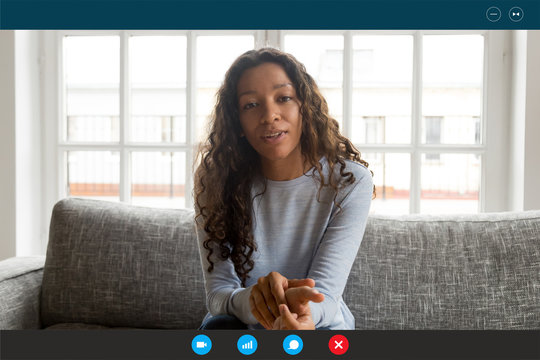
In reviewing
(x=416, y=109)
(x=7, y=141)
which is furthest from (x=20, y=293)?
(x=416, y=109)

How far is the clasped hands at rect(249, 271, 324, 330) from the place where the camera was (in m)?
0.47

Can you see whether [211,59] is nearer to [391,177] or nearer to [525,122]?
[391,177]

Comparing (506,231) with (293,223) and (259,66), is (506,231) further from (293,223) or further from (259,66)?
(259,66)

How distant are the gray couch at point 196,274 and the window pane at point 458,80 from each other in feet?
1.18

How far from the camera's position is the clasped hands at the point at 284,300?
47 centimetres

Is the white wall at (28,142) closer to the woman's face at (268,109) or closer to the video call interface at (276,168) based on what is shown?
the video call interface at (276,168)

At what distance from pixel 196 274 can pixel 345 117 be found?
0.61m

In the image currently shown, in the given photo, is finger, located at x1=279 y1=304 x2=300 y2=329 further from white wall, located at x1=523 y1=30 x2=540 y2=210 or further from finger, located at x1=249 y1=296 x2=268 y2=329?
white wall, located at x1=523 y1=30 x2=540 y2=210

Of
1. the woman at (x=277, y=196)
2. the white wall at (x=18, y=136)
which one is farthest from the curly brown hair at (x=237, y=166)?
the white wall at (x=18, y=136)

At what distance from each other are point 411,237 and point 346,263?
345mm
